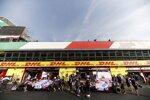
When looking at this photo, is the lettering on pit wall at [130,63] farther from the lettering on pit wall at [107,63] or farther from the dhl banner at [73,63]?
the lettering on pit wall at [107,63]

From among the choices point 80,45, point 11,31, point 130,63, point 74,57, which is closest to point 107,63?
point 130,63

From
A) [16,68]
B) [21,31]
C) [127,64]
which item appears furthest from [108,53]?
[21,31]

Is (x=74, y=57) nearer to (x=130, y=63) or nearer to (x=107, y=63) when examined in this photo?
(x=107, y=63)

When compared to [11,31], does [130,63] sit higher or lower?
lower

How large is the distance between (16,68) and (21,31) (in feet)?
47.5

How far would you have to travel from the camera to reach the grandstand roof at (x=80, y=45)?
27.7 meters

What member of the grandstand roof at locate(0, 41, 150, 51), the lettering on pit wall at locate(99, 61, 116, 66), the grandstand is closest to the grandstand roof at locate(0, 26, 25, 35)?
the grandstand roof at locate(0, 41, 150, 51)

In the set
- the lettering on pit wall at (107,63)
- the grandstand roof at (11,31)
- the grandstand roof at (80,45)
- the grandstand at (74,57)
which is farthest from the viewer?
the grandstand roof at (11,31)

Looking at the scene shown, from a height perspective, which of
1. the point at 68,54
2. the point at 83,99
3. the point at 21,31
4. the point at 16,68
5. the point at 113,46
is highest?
the point at 21,31

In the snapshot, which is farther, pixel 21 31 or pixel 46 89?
pixel 21 31

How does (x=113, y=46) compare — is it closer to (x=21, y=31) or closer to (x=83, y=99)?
(x=83, y=99)

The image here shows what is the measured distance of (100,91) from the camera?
14758 mm

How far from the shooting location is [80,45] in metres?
28.2

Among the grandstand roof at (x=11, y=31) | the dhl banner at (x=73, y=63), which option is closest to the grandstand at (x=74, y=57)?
the dhl banner at (x=73, y=63)
